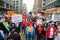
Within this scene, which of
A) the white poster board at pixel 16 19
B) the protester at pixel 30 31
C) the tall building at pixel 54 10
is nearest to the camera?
the tall building at pixel 54 10

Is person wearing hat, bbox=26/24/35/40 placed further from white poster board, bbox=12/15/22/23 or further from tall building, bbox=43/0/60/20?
white poster board, bbox=12/15/22/23

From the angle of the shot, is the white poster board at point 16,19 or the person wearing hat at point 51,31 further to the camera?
the white poster board at point 16,19

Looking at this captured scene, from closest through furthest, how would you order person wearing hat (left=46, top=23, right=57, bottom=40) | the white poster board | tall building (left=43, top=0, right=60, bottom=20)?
1. tall building (left=43, top=0, right=60, bottom=20)
2. person wearing hat (left=46, top=23, right=57, bottom=40)
3. the white poster board

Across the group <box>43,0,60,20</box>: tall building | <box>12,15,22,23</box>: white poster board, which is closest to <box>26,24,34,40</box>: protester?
<box>43,0,60,20</box>: tall building

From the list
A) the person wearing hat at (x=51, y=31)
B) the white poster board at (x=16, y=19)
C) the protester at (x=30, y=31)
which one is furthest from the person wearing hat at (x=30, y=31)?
the person wearing hat at (x=51, y=31)

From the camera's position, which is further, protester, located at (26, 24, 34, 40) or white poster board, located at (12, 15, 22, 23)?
protester, located at (26, 24, 34, 40)

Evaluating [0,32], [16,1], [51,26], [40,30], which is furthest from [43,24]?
[16,1]

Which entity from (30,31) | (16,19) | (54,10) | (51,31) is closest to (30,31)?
(30,31)

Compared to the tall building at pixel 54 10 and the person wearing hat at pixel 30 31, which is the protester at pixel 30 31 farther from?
the tall building at pixel 54 10

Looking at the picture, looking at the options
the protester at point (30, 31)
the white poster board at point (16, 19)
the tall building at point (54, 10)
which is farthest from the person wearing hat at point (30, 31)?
the white poster board at point (16, 19)

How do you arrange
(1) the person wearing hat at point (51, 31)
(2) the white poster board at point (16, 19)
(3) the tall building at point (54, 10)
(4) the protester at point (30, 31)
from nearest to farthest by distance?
(3) the tall building at point (54, 10) < (1) the person wearing hat at point (51, 31) < (2) the white poster board at point (16, 19) < (4) the protester at point (30, 31)

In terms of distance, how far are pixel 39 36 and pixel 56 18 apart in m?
3.47

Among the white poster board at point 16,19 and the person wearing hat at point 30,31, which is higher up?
the white poster board at point 16,19

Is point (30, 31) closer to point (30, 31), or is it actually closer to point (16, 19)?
point (30, 31)
